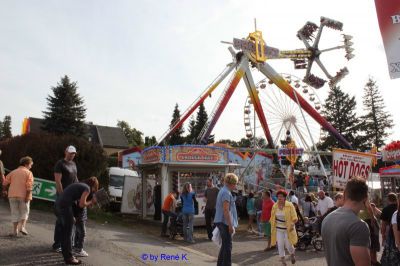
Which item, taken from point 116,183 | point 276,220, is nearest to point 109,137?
point 116,183

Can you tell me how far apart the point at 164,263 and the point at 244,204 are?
36.7ft

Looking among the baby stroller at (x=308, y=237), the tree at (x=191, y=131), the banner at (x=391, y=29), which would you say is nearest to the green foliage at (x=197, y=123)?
the tree at (x=191, y=131)

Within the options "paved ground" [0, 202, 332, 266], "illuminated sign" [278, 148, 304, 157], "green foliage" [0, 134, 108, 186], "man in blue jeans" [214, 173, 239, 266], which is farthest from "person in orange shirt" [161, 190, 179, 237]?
"illuminated sign" [278, 148, 304, 157]

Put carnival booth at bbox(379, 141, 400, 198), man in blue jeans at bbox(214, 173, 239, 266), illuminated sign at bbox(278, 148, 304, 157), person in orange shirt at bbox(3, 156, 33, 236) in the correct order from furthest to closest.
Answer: carnival booth at bbox(379, 141, 400, 198) < illuminated sign at bbox(278, 148, 304, 157) < person in orange shirt at bbox(3, 156, 33, 236) < man in blue jeans at bbox(214, 173, 239, 266)

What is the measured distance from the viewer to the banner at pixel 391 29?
15.2 ft

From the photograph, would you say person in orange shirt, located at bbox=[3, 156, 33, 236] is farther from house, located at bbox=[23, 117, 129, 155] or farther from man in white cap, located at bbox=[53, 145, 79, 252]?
house, located at bbox=[23, 117, 129, 155]

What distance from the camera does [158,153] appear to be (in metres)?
16.0

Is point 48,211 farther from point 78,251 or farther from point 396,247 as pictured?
point 396,247

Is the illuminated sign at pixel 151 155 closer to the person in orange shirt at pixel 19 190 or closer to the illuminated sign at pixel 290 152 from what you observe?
the illuminated sign at pixel 290 152

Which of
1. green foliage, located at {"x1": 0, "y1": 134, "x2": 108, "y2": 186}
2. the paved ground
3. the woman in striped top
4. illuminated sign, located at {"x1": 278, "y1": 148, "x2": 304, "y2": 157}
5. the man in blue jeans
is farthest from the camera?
illuminated sign, located at {"x1": 278, "y1": 148, "x2": 304, "y2": 157}

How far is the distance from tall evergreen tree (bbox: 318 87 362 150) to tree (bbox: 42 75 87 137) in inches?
1448

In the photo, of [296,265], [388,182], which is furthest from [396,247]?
[388,182]

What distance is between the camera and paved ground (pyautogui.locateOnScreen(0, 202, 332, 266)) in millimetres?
7090

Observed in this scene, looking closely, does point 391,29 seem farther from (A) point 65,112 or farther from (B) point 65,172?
(A) point 65,112
